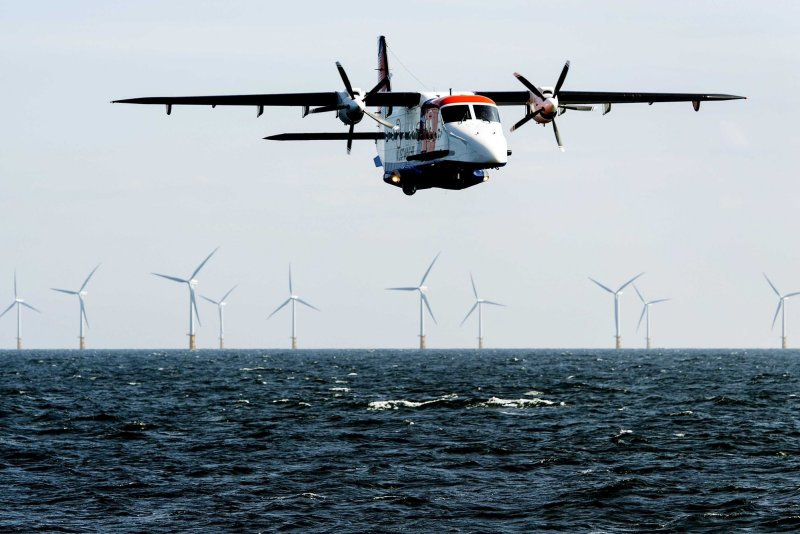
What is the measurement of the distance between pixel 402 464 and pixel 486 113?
551 inches

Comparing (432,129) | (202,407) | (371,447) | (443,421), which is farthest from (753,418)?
(202,407)

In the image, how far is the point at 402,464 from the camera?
45094 mm

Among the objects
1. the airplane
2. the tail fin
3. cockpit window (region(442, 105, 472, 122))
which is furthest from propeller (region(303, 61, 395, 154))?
the tail fin

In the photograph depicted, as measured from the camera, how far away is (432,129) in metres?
46.0

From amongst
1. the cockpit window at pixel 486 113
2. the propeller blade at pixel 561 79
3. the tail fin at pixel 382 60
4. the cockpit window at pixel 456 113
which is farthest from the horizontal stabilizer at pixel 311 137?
the tail fin at pixel 382 60

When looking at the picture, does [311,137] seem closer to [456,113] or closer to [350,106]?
[350,106]

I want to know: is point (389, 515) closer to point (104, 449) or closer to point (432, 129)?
point (432, 129)

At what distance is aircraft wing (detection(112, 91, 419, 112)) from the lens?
48656mm

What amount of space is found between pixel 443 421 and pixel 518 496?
977 inches

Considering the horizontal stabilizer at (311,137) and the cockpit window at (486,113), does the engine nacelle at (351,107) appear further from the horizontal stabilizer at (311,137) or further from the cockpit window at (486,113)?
the cockpit window at (486,113)

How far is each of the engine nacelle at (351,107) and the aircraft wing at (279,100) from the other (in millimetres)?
490

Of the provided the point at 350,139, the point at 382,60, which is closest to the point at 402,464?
the point at 350,139

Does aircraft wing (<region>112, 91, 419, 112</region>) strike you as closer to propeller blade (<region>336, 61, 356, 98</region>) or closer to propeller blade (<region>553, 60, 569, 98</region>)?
propeller blade (<region>336, 61, 356, 98</region>)

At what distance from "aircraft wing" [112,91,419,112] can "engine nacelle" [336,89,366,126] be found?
0.49 metres
